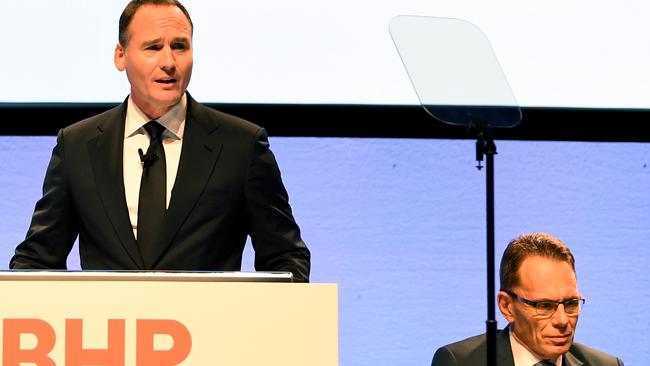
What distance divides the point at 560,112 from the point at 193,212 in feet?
5.49

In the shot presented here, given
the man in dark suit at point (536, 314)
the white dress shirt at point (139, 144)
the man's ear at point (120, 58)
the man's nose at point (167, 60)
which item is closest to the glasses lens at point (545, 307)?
the man in dark suit at point (536, 314)

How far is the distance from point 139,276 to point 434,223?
7.03 feet

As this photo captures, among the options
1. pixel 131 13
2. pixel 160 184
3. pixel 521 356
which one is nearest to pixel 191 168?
pixel 160 184

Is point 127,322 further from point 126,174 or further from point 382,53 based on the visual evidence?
point 382,53

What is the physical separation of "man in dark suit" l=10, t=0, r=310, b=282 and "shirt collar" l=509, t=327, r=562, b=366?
57 centimetres

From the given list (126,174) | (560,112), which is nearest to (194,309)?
(126,174)

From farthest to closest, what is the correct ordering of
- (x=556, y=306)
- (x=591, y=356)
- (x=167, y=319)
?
(x=591, y=356), (x=556, y=306), (x=167, y=319)

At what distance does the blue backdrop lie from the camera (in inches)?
148

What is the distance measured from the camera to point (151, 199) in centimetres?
243

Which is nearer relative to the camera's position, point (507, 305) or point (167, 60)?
point (167, 60)

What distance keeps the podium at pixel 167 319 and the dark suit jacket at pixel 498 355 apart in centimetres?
98

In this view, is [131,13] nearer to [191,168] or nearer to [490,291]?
[191,168]

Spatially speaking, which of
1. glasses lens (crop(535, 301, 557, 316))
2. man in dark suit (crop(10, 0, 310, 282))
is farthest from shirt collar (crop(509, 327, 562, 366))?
man in dark suit (crop(10, 0, 310, 282))

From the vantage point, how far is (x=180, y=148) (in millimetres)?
2529
